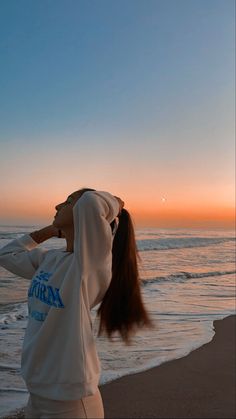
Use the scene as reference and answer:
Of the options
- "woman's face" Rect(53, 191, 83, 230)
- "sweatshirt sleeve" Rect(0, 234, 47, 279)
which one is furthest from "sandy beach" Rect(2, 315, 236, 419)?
"woman's face" Rect(53, 191, 83, 230)

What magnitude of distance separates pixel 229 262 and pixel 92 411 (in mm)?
24152

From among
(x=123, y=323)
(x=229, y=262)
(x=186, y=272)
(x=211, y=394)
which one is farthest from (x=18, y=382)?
(x=229, y=262)

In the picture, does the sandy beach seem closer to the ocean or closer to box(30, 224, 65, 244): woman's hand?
the ocean

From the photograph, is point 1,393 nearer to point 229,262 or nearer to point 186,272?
point 186,272

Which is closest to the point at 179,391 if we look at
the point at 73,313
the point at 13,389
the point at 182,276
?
the point at 13,389

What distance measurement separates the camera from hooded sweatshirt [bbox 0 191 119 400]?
2.11 metres

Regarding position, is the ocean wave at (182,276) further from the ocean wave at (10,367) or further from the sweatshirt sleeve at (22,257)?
the sweatshirt sleeve at (22,257)

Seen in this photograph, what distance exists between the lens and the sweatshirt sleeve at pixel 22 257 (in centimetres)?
261

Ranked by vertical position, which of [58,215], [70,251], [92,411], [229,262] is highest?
[58,215]

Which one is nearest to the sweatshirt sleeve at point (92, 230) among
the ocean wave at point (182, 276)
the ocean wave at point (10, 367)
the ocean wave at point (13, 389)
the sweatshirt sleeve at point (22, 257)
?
the sweatshirt sleeve at point (22, 257)

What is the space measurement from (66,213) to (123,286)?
0.49 metres

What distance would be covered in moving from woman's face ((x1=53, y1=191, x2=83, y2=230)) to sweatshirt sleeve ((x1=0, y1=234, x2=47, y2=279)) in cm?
27

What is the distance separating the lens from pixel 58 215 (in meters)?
2.39

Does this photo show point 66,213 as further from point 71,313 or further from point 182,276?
point 182,276
